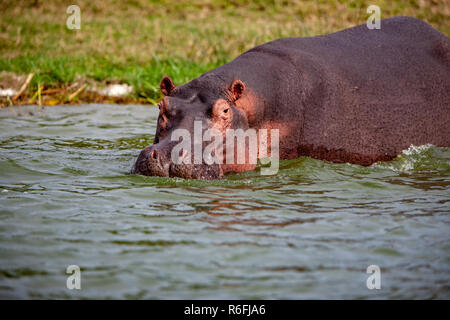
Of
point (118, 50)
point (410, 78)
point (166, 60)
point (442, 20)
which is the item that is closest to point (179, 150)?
point (410, 78)

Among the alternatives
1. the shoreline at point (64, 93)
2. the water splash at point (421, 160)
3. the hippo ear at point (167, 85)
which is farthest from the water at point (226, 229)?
the shoreline at point (64, 93)

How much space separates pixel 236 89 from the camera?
5461 mm

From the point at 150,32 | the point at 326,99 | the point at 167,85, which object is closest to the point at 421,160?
the point at 326,99

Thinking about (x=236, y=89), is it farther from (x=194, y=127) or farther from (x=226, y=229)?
(x=226, y=229)

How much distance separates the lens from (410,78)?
21.1 feet

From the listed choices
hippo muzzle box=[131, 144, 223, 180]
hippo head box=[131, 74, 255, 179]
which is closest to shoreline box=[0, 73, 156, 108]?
hippo head box=[131, 74, 255, 179]

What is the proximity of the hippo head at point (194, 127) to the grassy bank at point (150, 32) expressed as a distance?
440cm

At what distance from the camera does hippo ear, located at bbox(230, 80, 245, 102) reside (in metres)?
5.42

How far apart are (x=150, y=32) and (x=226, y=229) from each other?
9.77 m

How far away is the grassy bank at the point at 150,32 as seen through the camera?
34.1 ft

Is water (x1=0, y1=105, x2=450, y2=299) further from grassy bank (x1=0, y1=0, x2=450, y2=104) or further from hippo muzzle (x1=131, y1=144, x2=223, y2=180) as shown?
grassy bank (x1=0, y1=0, x2=450, y2=104)

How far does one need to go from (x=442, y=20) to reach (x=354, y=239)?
35.6ft

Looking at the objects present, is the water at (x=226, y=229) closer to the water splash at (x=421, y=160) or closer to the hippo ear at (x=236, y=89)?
the water splash at (x=421, y=160)

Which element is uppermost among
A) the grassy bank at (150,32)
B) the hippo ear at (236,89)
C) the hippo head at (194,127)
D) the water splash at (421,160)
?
the grassy bank at (150,32)
